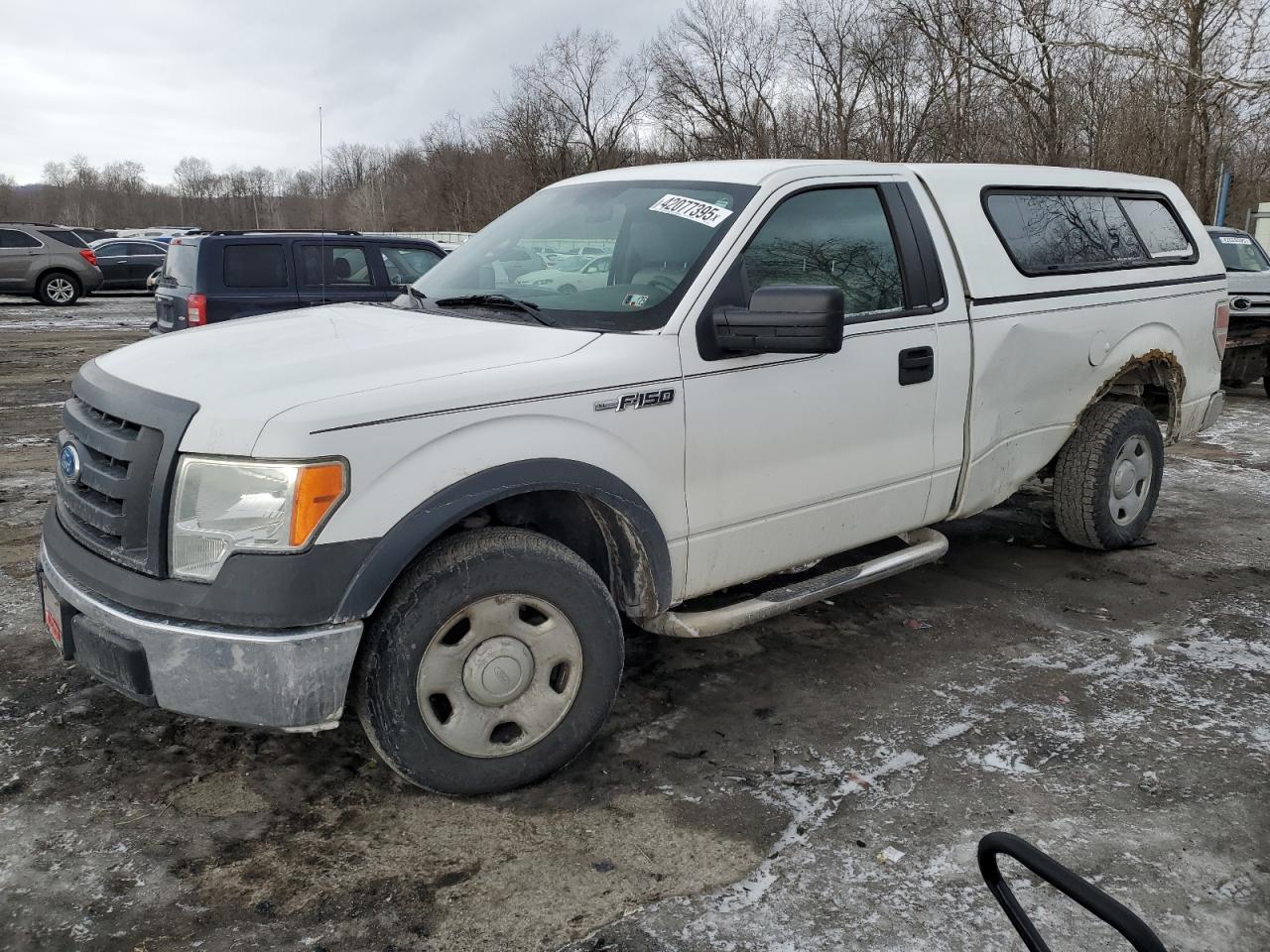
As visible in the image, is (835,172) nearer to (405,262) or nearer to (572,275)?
(572,275)

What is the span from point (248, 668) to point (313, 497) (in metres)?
0.47

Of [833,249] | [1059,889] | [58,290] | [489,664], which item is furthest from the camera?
[58,290]

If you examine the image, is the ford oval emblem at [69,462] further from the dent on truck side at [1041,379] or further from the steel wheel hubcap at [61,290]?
the steel wheel hubcap at [61,290]

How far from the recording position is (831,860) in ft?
9.32

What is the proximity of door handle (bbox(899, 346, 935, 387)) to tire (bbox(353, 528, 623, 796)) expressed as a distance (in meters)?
1.52

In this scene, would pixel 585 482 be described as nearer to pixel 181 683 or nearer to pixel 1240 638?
pixel 181 683

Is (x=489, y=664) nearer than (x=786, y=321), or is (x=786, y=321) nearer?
(x=489, y=664)

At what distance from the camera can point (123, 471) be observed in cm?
293

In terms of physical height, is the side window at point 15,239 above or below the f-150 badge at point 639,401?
above

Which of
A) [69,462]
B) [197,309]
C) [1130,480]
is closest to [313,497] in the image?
[69,462]

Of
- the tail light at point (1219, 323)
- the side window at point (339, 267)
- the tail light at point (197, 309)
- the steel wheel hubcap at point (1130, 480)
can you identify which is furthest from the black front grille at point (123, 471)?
the side window at point (339, 267)

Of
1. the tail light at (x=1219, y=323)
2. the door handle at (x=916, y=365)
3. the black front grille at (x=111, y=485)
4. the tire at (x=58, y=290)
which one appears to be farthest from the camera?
the tire at (x=58, y=290)

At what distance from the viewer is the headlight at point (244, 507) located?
8.82 feet

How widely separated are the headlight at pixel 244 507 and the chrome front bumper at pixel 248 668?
172 millimetres
